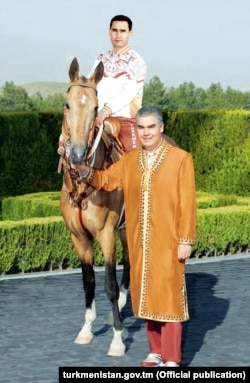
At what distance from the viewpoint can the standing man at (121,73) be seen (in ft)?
34.7

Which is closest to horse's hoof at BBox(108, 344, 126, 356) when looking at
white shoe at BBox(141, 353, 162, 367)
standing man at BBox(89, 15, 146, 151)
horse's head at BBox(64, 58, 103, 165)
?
white shoe at BBox(141, 353, 162, 367)

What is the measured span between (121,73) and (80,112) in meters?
1.67

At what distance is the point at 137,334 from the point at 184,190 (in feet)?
9.17

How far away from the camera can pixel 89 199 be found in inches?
388

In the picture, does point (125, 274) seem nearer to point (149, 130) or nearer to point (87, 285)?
point (87, 285)

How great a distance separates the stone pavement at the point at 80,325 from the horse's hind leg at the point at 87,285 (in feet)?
0.38

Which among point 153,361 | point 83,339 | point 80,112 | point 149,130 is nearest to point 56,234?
point 83,339

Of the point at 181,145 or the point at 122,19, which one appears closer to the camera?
the point at 122,19

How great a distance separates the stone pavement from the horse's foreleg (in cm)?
10

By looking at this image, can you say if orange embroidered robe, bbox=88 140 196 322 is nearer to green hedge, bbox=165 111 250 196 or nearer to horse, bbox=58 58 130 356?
horse, bbox=58 58 130 356

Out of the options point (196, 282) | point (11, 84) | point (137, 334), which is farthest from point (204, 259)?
point (11, 84)

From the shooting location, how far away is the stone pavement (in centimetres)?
932

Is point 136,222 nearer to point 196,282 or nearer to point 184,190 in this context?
point 184,190

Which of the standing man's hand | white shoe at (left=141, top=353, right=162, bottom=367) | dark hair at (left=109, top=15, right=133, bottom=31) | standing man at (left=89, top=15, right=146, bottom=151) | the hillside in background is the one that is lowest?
the hillside in background
